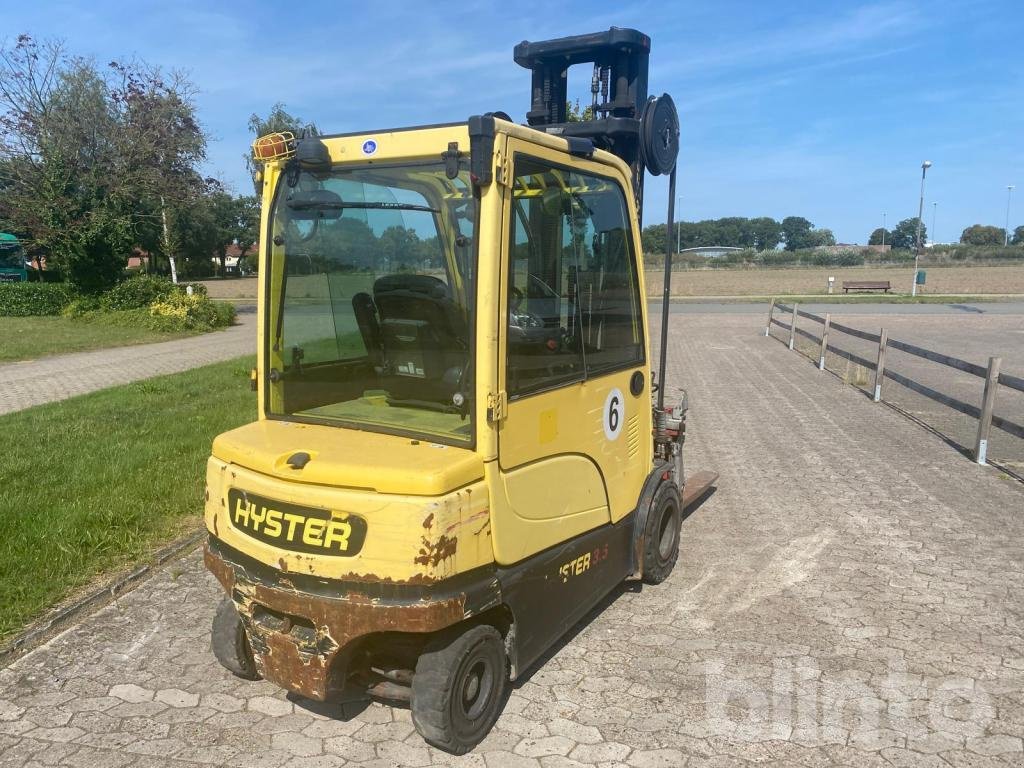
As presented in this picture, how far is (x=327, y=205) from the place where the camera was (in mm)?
3318

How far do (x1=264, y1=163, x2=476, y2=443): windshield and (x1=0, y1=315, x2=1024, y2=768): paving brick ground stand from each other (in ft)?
4.47

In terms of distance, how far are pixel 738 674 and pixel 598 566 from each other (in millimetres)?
841

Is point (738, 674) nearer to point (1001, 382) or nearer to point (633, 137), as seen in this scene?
point (633, 137)

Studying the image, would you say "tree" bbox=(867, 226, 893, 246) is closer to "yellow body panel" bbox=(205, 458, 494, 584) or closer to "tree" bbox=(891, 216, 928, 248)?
"tree" bbox=(891, 216, 928, 248)

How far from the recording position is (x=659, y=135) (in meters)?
4.47

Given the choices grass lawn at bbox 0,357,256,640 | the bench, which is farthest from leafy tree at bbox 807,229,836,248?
grass lawn at bbox 0,357,256,640

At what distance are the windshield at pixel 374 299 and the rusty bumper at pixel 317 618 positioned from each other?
2.15 feet

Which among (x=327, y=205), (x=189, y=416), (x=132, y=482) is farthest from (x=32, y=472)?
(x=327, y=205)

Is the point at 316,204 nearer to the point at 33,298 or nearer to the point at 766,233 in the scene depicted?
the point at 33,298

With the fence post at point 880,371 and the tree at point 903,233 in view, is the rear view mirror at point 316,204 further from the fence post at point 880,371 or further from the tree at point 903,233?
the tree at point 903,233

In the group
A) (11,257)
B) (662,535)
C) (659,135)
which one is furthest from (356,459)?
(11,257)

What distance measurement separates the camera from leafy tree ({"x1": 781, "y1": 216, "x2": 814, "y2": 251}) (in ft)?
397

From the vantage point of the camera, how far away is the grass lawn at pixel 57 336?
15563 mm

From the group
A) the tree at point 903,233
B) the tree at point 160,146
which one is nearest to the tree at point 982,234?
the tree at point 903,233
